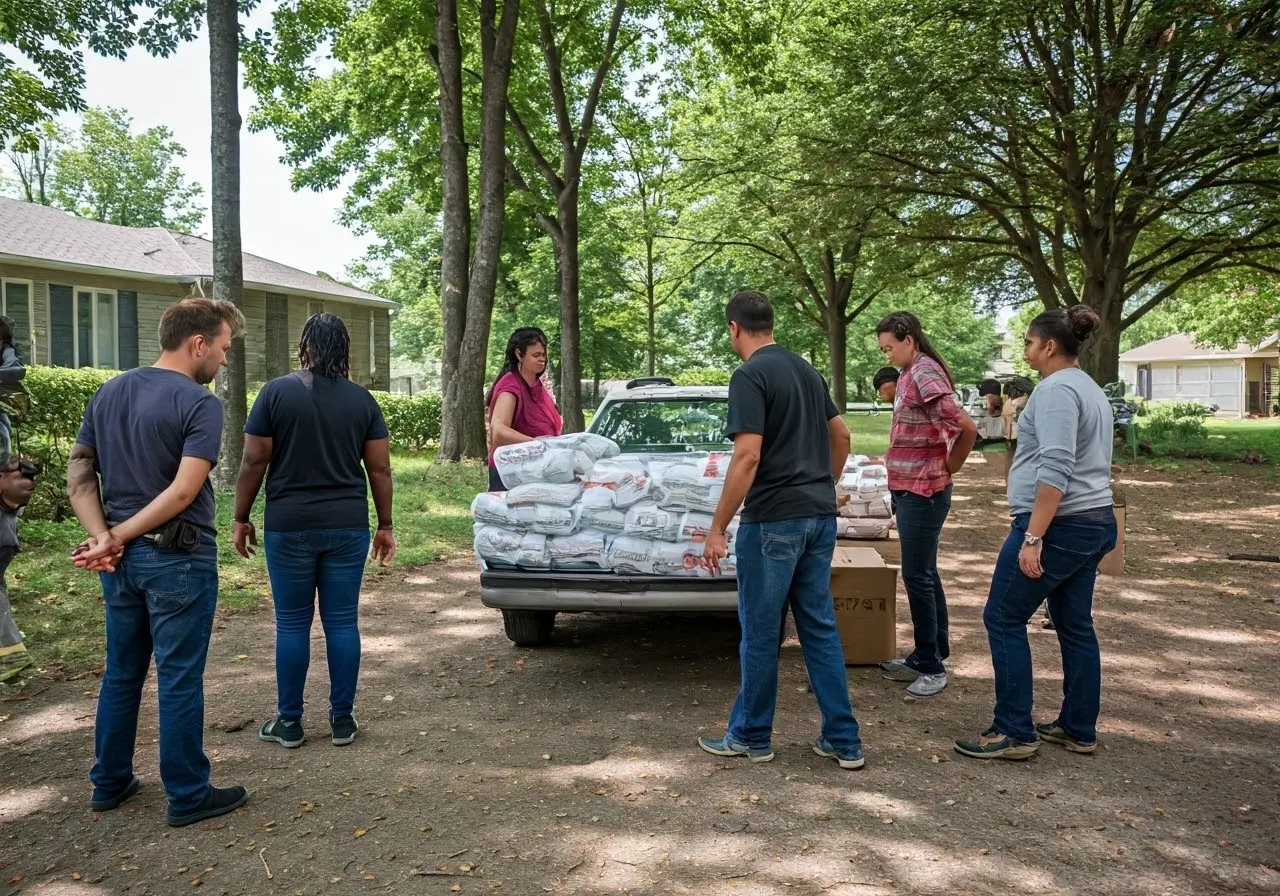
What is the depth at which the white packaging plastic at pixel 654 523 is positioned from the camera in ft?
17.2

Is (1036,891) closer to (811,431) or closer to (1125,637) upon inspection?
(811,431)

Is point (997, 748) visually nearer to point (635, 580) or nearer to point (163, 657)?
point (635, 580)

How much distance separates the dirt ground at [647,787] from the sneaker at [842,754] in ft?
0.12

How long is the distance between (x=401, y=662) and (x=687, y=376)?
38.1 meters

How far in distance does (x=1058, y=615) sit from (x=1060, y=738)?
597 millimetres

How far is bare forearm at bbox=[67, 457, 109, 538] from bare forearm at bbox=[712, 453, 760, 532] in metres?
2.37

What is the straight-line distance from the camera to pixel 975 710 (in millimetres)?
5070

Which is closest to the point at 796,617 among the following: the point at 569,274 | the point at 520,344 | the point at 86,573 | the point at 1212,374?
the point at 520,344

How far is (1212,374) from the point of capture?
5459 centimetres

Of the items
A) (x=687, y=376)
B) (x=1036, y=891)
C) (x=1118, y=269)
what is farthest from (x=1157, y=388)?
(x=1036, y=891)

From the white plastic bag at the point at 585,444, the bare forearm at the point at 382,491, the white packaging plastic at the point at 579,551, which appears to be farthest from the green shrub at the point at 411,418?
the bare forearm at the point at 382,491

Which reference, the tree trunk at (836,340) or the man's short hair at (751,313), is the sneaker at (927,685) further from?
the tree trunk at (836,340)

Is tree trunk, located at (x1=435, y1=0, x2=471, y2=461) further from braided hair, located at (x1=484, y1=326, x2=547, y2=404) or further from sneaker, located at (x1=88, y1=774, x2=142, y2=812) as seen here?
sneaker, located at (x1=88, y1=774, x2=142, y2=812)

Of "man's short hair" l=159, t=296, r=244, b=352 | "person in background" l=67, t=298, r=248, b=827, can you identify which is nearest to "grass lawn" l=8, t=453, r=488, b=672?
"person in background" l=67, t=298, r=248, b=827
